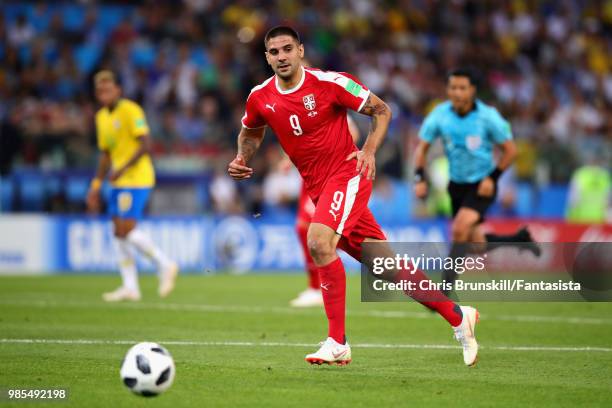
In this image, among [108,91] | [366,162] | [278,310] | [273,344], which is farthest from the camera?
[108,91]

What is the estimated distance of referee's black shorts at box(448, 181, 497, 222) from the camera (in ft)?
40.5

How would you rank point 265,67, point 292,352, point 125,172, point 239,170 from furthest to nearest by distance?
point 265,67 < point 125,172 < point 292,352 < point 239,170

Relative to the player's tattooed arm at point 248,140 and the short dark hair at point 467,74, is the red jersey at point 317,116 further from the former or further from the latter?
the short dark hair at point 467,74

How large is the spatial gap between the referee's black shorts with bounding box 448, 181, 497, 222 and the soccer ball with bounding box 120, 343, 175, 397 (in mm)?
6365

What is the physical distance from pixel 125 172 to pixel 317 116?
6.30 m

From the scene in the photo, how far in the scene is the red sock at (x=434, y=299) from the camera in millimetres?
8273

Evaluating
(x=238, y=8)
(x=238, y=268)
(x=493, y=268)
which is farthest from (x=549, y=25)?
(x=493, y=268)

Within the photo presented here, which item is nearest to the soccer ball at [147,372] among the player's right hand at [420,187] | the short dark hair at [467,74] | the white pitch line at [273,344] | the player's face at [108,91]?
the white pitch line at [273,344]

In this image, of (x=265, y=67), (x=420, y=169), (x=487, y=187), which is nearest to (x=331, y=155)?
(x=420, y=169)

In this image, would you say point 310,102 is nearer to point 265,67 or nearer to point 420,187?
point 420,187

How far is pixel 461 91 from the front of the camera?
12.0 meters

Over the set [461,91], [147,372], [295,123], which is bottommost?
[147,372]

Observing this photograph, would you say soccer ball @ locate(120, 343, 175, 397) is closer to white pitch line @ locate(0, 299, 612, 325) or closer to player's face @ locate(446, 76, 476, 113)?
white pitch line @ locate(0, 299, 612, 325)

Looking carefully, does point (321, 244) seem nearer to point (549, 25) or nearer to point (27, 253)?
point (27, 253)
